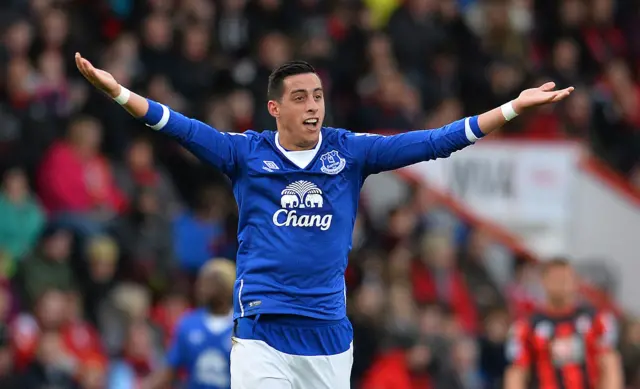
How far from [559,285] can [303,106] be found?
10.1ft

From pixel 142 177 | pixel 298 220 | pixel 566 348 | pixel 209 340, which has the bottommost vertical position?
pixel 566 348

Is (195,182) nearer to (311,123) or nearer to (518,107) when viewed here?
(311,123)

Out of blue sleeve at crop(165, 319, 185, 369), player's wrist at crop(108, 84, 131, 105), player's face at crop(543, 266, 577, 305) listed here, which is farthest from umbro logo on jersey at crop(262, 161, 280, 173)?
player's face at crop(543, 266, 577, 305)

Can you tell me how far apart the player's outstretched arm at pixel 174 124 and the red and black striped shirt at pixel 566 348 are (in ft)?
10.5

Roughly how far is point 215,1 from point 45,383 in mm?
6285

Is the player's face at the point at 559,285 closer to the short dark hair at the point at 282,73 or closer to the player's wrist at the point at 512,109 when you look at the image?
the player's wrist at the point at 512,109

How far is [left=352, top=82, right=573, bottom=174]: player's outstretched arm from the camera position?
24.9ft

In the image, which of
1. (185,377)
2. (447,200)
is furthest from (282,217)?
(447,200)

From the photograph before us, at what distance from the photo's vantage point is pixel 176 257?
1545 centimetres

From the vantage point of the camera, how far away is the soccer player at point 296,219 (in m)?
7.84

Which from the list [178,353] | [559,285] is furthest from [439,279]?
[178,353]

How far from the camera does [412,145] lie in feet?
25.8

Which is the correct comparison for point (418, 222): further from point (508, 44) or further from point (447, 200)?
point (508, 44)

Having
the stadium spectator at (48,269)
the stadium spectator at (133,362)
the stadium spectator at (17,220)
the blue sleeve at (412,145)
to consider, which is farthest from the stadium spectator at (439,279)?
the blue sleeve at (412,145)
